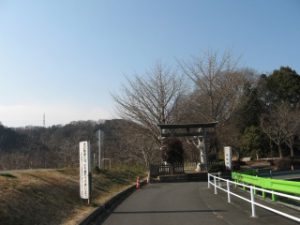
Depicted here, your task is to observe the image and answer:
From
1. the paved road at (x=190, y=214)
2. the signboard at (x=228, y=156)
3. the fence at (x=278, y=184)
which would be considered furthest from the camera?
the signboard at (x=228, y=156)

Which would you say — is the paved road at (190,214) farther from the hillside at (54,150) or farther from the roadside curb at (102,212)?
the hillside at (54,150)

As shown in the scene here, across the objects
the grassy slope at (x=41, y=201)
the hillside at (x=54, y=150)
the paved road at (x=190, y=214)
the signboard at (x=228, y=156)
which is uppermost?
the hillside at (x=54, y=150)

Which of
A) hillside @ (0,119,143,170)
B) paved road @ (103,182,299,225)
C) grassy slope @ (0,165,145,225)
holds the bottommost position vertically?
paved road @ (103,182,299,225)

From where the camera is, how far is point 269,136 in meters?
57.3

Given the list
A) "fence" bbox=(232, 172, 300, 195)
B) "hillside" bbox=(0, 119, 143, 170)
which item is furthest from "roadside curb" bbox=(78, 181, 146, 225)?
"hillside" bbox=(0, 119, 143, 170)

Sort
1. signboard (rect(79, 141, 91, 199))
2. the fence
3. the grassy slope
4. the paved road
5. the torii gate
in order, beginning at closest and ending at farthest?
the fence
the grassy slope
the paved road
signboard (rect(79, 141, 91, 199))
the torii gate

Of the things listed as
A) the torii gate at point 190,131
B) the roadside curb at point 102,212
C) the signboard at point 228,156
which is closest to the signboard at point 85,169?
the roadside curb at point 102,212

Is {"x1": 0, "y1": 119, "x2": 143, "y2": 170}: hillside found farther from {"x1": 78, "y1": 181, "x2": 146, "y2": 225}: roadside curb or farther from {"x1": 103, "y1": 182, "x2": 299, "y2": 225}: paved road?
{"x1": 103, "y1": 182, "x2": 299, "y2": 225}: paved road

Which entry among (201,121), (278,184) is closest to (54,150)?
(201,121)

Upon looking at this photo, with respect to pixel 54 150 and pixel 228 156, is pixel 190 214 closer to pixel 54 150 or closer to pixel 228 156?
pixel 228 156

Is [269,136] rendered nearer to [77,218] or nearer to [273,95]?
[273,95]

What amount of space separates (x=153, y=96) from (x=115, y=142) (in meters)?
9.19

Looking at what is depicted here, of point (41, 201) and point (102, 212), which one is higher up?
point (41, 201)

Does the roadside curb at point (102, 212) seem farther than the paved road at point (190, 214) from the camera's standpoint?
Yes
